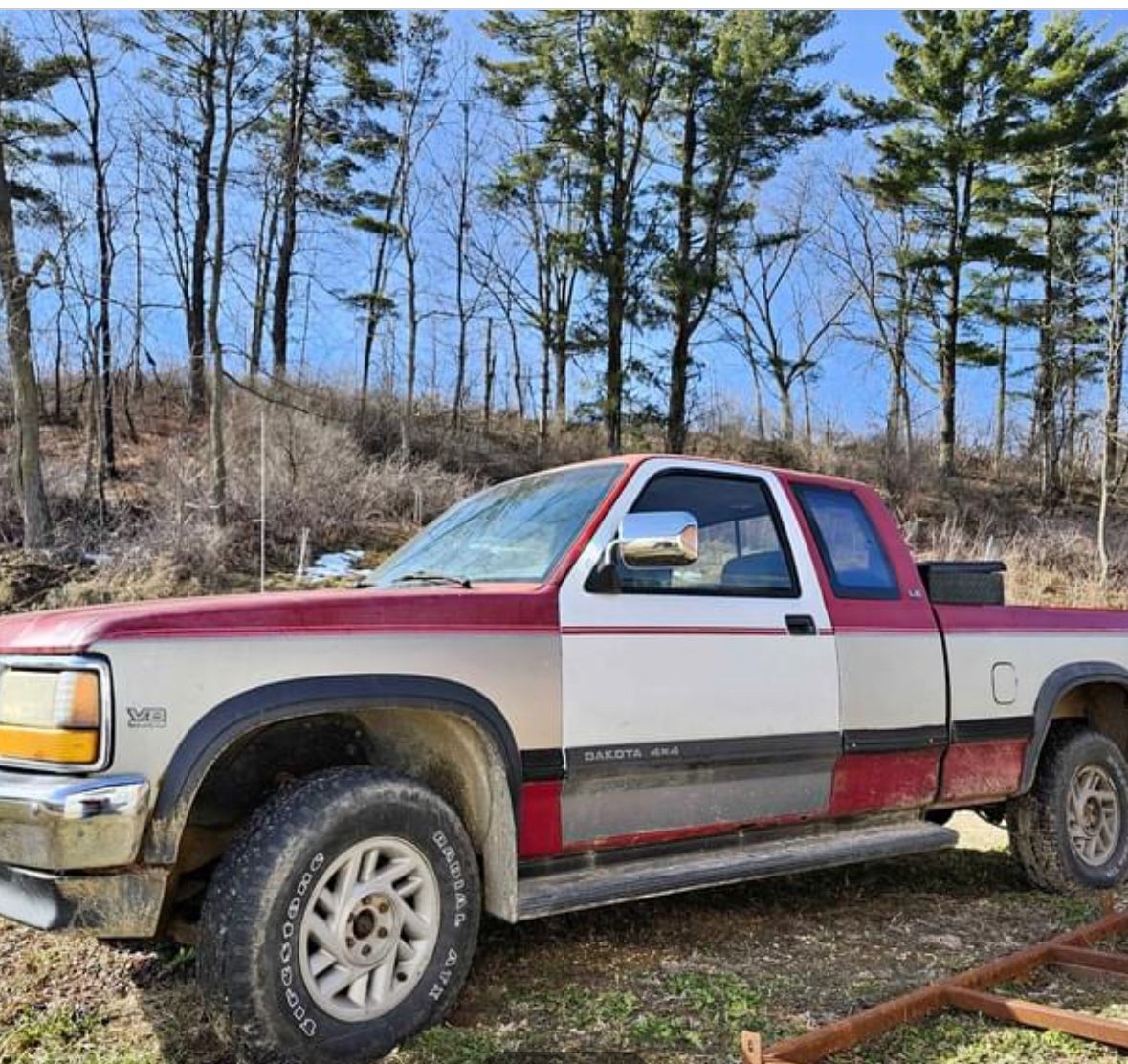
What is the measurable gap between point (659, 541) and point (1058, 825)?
9.88ft

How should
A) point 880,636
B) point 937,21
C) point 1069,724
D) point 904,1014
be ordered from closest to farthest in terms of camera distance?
point 904,1014 → point 880,636 → point 1069,724 → point 937,21

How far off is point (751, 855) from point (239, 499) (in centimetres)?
1672

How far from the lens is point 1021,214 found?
33.3 meters

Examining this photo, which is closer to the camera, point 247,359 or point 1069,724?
point 1069,724

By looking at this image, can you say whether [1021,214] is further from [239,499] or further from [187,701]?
[187,701]

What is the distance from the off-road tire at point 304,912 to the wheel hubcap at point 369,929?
0.08 ft

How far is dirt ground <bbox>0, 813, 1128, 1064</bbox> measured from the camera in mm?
3211

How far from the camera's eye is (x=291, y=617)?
10.2ft

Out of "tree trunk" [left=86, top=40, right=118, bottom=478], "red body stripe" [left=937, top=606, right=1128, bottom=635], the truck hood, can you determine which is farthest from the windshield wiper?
"tree trunk" [left=86, top=40, right=118, bottom=478]

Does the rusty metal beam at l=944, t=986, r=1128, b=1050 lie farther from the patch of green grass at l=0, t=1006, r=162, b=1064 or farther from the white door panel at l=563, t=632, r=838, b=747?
the patch of green grass at l=0, t=1006, r=162, b=1064

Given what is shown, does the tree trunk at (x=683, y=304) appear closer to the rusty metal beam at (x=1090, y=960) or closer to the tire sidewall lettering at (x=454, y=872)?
the rusty metal beam at (x=1090, y=960)

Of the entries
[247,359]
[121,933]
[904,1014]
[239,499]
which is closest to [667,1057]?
[904,1014]

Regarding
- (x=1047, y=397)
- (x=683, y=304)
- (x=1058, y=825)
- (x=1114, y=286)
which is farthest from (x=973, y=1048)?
(x=1047, y=397)

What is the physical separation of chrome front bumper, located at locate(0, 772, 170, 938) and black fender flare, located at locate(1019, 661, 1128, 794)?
404 cm
